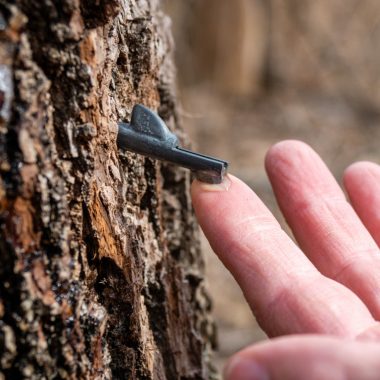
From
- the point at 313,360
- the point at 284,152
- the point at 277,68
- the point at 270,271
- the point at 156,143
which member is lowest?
the point at 313,360

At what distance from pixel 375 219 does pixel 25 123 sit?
838 mm

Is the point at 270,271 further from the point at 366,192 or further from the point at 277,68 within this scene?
the point at 277,68

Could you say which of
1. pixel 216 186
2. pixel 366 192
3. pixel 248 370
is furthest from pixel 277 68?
pixel 248 370

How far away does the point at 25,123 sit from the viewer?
92 cm

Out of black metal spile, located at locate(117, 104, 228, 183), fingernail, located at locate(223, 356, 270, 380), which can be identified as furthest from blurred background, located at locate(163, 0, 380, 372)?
fingernail, located at locate(223, 356, 270, 380)

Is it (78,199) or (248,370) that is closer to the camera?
(248,370)

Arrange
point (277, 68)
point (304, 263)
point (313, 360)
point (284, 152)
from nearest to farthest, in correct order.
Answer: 1. point (313, 360)
2. point (304, 263)
3. point (284, 152)
4. point (277, 68)

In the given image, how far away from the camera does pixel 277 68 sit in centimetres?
552

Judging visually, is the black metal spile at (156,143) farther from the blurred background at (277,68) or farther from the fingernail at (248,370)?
the blurred background at (277,68)

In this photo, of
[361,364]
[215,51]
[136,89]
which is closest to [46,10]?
[136,89]

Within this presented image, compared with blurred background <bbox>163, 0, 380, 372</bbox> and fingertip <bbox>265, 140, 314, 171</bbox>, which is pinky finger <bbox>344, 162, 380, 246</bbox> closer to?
fingertip <bbox>265, 140, 314, 171</bbox>

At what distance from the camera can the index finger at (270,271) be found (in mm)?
1069

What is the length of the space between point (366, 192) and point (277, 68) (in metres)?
4.14

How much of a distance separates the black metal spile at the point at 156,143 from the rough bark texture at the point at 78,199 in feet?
0.09
